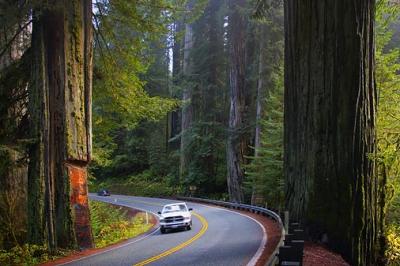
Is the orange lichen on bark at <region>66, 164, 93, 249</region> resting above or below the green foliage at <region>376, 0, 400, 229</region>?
below

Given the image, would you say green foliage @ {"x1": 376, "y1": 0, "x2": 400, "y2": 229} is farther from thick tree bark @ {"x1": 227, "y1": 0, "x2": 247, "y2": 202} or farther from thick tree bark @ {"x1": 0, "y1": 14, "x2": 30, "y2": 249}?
thick tree bark @ {"x1": 227, "y1": 0, "x2": 247, "y2": 202}

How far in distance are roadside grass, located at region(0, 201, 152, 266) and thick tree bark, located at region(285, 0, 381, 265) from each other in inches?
325

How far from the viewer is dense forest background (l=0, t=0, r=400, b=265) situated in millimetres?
14125

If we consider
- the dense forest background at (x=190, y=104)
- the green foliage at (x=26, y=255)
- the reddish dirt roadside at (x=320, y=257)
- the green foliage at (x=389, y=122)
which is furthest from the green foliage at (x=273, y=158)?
the reddish dirt roadside at (x=320, y=257)

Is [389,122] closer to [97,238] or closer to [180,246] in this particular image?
[180,246]

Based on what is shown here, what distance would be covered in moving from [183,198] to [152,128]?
1801 cm

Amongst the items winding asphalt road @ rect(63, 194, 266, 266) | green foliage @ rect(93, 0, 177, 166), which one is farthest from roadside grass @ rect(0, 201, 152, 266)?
green foliage @ rect(93, 0, 177, 166)

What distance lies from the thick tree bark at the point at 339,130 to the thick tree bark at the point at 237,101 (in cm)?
2424

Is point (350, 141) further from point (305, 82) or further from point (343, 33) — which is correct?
point (343, 33)

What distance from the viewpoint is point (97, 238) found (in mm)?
19047

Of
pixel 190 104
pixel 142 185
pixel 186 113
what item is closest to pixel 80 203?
pixel 190 104

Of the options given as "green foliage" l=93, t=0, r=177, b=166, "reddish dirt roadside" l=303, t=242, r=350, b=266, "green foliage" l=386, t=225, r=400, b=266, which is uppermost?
"green foliage" l=93, t=0, r=177, b=166

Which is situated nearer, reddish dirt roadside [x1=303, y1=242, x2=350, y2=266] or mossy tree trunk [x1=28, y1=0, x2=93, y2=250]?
reddish dirt roadside [x1=303, y1=242, x2=350, y2=266]

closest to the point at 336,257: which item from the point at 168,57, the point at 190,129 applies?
the point at 190,129
